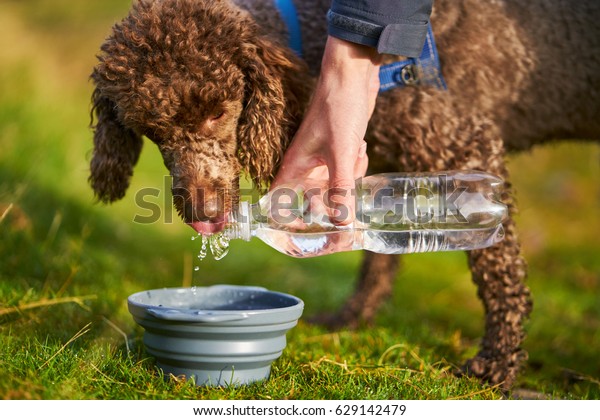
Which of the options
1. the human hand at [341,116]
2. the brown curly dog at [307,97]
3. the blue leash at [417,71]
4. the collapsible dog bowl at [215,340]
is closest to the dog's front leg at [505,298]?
the brown curly dog at [307,97]

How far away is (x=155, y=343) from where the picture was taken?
276 cm

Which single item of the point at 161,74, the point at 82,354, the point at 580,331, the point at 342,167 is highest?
the point at 161,74

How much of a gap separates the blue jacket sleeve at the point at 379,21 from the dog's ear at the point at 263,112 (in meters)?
0.46

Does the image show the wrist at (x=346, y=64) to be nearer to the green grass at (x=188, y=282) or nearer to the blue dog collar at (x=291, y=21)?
the blue dog collar at (x=291, y=21)

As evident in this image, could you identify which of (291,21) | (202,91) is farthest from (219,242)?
(291,21)

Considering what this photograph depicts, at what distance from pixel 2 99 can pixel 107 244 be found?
2.42m

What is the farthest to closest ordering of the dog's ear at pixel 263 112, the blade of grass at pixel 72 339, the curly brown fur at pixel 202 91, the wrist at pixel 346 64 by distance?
the dog's ear at pixel 263 112
the curly brown fur at pixel 202 91
the wrist at pixel 346 64
the blade of grass at pixel 72 339

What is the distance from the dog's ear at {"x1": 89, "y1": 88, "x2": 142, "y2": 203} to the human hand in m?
1.06

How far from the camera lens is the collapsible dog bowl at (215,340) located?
2607mm

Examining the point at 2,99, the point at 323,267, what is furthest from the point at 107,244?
the point at 2,99

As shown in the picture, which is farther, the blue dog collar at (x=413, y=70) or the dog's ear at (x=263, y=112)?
the blue dog collar at (x=413, y=70)

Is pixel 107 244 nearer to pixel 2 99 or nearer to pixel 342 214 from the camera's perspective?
pixel 2 99

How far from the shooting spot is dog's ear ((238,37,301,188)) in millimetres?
3148

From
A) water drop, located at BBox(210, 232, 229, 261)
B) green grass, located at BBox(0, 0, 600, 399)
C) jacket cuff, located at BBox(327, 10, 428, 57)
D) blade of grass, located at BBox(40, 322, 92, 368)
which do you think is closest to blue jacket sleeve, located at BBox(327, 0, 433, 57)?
jacket cuff, located at BBox(327, 10, 428, 57)
